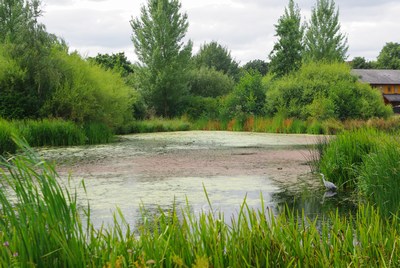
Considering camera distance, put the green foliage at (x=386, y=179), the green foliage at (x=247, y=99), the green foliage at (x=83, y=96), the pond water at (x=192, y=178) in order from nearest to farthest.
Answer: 1. the green foliage at (x=386, y=179)
2. the pond water at (x=192, y=178)
3. the green foliage at (x=83, y=96)
4. the green foliage at (x=247, y=99)

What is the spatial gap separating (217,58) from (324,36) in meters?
15.1

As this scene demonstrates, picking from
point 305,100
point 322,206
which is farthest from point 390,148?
point 305,100

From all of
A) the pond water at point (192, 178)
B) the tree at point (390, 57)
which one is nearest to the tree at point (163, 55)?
the pond water at point (192, 178)

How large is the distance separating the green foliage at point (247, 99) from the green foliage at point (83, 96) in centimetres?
766

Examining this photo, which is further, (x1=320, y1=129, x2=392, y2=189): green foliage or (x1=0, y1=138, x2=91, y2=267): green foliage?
(x1=320, y1=129, x2=392, y2=189): green foliage

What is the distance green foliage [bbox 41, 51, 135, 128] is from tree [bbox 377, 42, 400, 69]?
57436 millimetres

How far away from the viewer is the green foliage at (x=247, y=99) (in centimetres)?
2769

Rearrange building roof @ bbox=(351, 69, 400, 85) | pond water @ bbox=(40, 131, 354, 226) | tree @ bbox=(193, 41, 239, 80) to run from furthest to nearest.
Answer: building roof @ bbox=(351, 69, 400, 85)
tree @ bbox=(193, 41, 239, 80)
pond water @ bbox=(40, 131, 354, 226)

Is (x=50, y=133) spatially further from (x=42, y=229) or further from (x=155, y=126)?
(x=42, y=229)

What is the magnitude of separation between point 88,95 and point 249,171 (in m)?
10.9

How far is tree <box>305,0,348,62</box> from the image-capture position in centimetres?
3975

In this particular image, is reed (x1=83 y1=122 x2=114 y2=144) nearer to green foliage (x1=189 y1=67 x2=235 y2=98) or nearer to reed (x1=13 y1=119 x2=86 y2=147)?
reed (x1=13 y1=119 x2=86 y2=147)

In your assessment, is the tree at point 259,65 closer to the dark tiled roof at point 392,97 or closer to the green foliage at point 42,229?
the dark tiled roof at point 392,97

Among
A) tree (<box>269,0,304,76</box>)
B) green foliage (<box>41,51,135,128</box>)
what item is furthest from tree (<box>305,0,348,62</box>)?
green foliage (<box>41,51,135,128</box>)
